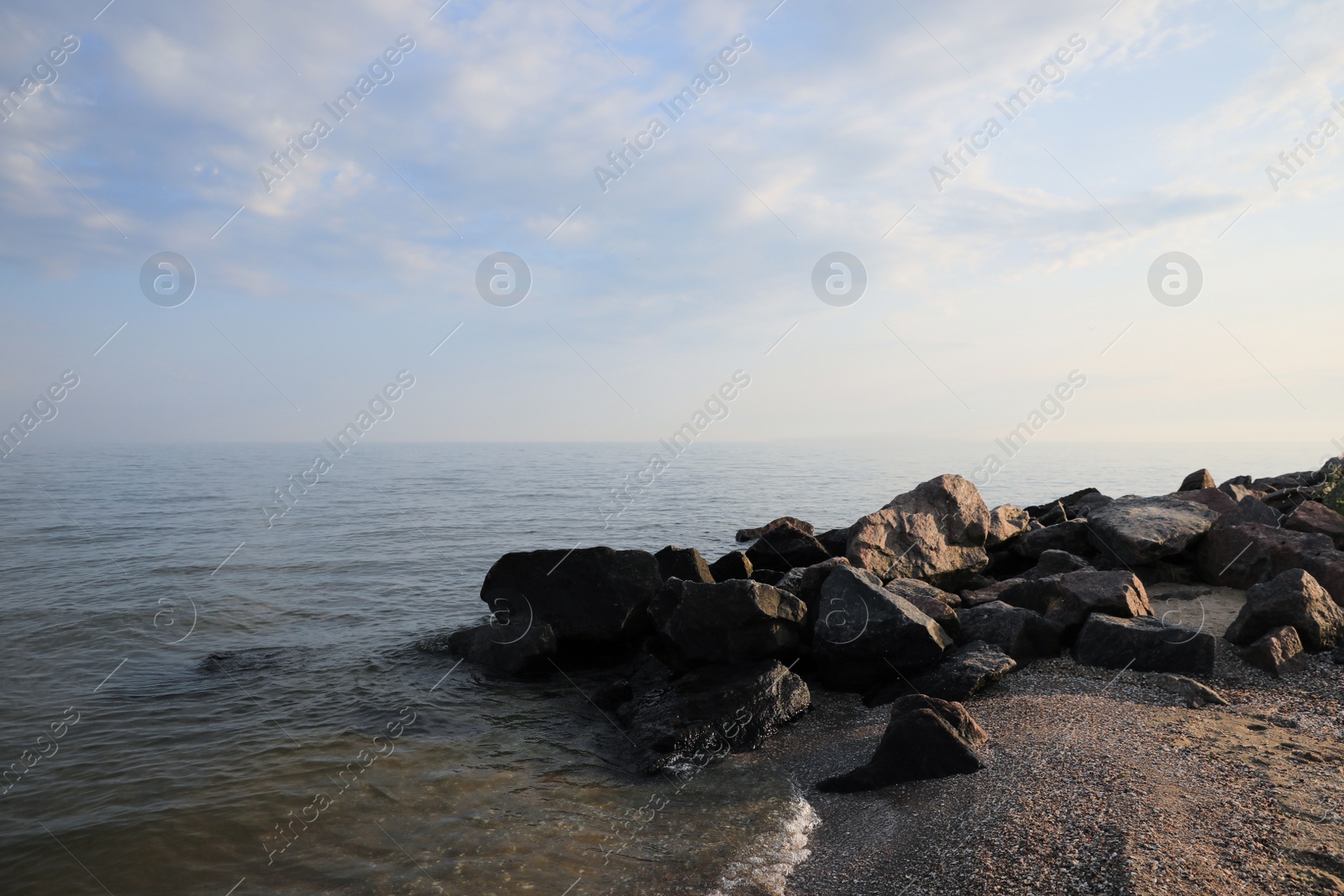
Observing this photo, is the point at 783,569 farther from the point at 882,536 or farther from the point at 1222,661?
the point at 1222,661

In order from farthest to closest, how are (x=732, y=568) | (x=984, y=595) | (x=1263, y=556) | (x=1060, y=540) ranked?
1. (x=732, y=568)
2. (x=1060, y=540)
3. (x=984, y=595)
4. (x=1263, y=556)

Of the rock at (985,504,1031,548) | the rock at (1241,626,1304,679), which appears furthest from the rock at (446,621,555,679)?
the rock at (1241,626,1304,679)

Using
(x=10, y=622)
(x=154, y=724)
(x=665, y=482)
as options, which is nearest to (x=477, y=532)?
(x=10, y=622)

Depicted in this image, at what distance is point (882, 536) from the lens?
39.9ft

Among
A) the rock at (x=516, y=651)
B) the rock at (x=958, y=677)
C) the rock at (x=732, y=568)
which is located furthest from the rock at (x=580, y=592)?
the rock at (x=958, y=677)

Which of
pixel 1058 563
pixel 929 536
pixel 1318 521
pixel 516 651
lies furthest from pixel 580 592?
pixel 1318 521

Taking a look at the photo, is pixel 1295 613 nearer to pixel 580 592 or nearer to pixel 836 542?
pixel 836 542

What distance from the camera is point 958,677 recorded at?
7.99 meters

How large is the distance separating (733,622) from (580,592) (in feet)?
10.0

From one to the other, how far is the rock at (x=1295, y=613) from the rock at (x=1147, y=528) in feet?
8.72

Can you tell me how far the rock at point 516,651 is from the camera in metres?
10.3

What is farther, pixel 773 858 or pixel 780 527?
pixel 780 527

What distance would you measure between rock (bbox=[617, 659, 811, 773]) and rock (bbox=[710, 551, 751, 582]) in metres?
4.05

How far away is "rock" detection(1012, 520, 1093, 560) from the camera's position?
42.2 feet
